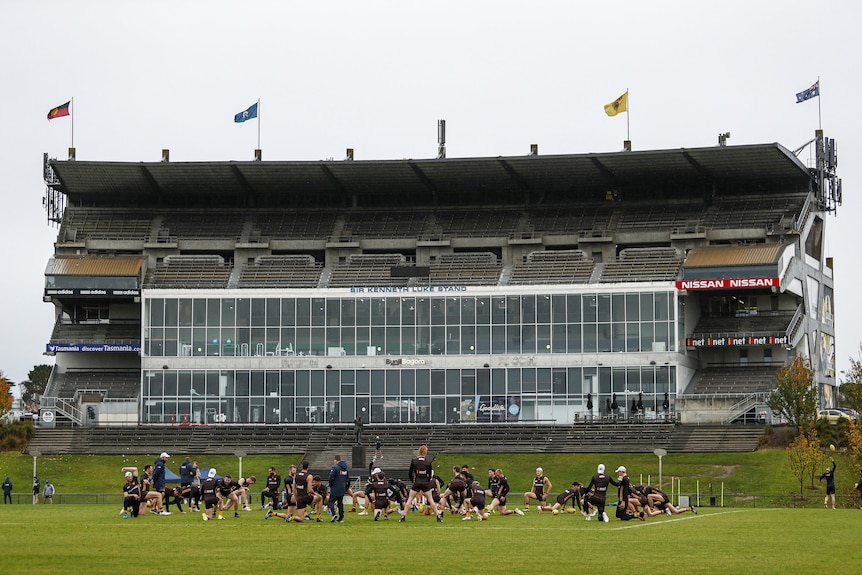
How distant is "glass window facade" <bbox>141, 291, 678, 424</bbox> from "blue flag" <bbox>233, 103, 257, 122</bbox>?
1465 centimetres

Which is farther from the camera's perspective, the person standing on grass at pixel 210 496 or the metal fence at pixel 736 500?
the metal fence at pixel 736 500

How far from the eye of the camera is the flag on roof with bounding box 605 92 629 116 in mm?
92750

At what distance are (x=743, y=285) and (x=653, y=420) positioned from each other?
37.0 ft

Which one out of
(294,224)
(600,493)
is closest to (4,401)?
(294,224)

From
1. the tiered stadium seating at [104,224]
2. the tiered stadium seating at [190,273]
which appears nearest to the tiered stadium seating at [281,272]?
the tiered stadium seating at [190,273]

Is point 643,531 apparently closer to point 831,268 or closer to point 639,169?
point 639,169

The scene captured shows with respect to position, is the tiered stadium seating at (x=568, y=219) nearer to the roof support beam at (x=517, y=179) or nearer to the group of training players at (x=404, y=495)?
the roof support beam at (x=517, y=179)

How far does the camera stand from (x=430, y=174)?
9462 centimetres

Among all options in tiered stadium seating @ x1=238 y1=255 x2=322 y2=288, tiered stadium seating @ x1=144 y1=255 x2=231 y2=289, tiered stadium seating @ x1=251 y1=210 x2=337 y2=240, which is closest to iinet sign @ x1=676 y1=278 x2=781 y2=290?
tiered stadium seating @ x1=238 y1=255 x2=322 y2=288

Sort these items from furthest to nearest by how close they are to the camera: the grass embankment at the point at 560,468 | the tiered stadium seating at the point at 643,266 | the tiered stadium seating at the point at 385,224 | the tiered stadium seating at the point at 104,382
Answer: the tiered stadium seating at the point at 385,224 → the tiered stadium seating at the point at 104,382 → the tiered stadium seating at the point at 643,266 → the grass embankment at the point at 560,468

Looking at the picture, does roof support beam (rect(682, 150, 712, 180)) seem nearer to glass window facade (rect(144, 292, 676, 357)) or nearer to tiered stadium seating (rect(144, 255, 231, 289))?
glass window facade (rect(144, 292, 676, 357))

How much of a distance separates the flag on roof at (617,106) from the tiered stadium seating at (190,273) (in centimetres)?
2828

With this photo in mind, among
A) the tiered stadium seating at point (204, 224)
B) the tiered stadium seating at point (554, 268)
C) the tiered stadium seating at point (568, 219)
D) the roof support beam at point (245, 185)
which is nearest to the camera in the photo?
the tiered stadium seating at point (554, 268)

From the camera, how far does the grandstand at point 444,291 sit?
85375 mm
